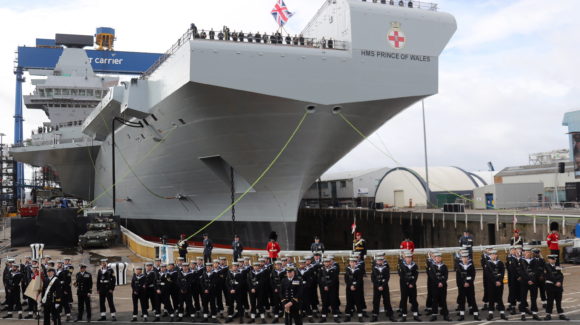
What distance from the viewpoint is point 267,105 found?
16484 mm

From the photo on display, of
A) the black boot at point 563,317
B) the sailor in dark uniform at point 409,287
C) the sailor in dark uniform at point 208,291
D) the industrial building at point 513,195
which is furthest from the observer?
the industrial building at point 513,195

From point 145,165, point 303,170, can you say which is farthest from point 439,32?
point 145,165

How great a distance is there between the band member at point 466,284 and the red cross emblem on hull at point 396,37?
930 centimetres

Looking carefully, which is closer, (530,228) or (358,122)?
(358,122)

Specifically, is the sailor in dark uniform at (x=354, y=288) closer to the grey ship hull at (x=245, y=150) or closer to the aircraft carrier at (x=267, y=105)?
the aircraft carrier at (x=267, y=105)

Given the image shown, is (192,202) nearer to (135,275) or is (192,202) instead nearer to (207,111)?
(207,111)

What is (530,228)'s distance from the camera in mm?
21219

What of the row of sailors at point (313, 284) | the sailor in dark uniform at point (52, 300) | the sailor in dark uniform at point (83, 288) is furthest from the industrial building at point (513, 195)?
the sailor in dark uniform at point (52, 300)

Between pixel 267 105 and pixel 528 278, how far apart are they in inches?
385

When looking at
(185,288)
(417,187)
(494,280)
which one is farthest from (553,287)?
(417,187)

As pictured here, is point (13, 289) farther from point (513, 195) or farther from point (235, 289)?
point (513, 195)

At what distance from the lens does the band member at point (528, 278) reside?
9.23 m

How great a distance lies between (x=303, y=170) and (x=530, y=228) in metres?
10.4

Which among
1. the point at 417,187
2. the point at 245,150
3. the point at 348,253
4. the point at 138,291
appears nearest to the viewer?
the point at 138,291
